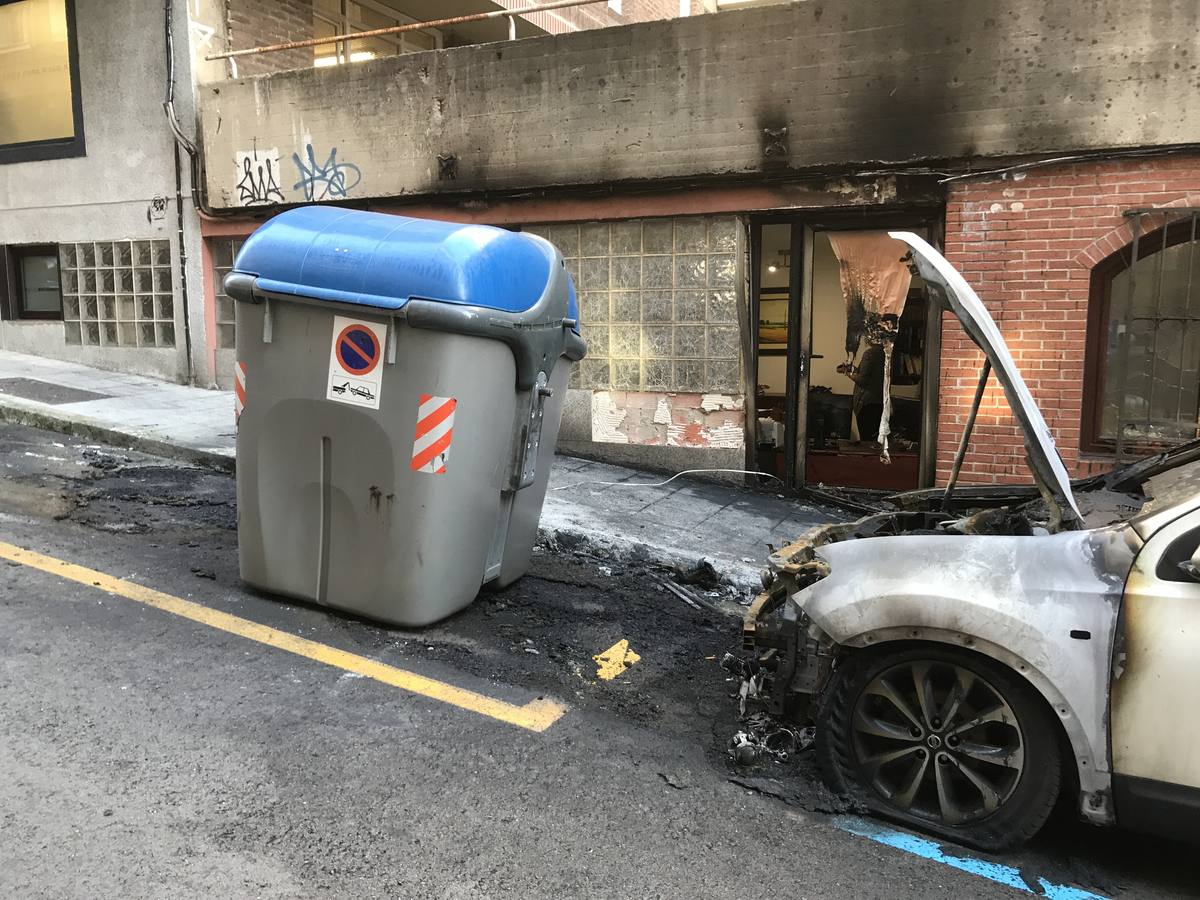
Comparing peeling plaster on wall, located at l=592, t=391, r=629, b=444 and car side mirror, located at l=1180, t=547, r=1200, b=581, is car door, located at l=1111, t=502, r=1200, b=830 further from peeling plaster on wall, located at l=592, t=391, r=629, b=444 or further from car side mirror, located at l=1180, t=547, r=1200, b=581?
peeling plaster on wall, located at l=592, t=391, r=629, b=444

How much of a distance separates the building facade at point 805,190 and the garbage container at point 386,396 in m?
3.77

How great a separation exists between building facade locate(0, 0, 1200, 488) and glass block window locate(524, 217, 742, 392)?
0.07 ft

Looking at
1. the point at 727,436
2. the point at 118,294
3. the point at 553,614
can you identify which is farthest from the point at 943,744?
the point at 118,294

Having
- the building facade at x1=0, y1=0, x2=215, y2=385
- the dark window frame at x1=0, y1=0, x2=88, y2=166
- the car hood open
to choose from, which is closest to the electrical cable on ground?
the car hood open

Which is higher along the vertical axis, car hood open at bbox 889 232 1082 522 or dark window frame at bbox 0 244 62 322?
dark window frame at bbox 0 244 62 322

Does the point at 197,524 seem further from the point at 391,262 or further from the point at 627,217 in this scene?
the point at 627,217

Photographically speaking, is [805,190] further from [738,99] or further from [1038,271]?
[1038,271]

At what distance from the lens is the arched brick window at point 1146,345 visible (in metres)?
6.75

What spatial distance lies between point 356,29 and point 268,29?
61.7 inches

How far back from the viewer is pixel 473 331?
Result: 414 centimetres

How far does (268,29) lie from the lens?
35.8 feet

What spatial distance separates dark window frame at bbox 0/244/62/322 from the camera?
11969 mm

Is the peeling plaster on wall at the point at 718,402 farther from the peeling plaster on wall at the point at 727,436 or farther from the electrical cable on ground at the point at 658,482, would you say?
the electrical cable on ground at the point at 658,482

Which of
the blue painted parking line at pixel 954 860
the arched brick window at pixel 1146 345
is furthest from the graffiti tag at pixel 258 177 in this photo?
the blue painted parking line at pixel 954 860
